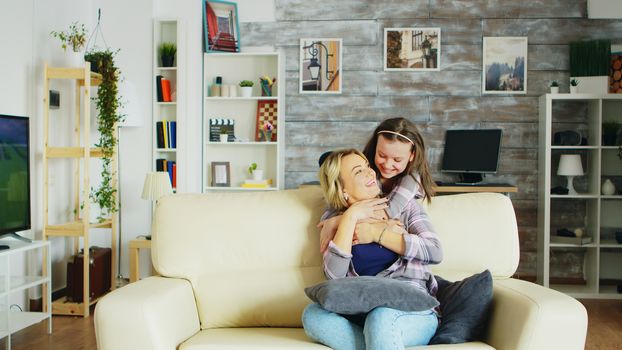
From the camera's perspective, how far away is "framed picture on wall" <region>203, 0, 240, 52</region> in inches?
223

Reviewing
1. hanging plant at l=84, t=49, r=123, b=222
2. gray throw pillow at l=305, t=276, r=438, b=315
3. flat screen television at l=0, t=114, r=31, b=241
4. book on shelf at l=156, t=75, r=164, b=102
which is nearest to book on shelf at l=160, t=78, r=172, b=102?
book on shelf at l=156, t=75, r=164, b=102

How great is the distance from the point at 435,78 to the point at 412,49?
33cm

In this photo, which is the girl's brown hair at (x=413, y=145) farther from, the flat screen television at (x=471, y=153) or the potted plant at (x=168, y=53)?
the potted plant at (x=168, y=53)

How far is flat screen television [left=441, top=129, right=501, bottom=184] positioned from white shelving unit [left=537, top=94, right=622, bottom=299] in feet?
1.37

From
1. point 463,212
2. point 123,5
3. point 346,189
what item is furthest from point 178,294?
point 123,5

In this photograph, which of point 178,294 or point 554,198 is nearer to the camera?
point 178,294

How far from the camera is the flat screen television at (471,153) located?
545cm

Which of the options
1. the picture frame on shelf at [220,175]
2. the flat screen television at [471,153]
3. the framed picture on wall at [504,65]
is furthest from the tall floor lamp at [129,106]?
the framed picture on wall at [504,65]

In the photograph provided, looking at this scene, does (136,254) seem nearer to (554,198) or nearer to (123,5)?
(123,5)

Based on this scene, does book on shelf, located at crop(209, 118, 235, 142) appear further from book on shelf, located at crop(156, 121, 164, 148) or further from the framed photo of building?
the framed photo of building

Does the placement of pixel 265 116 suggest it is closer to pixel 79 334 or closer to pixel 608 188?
pixel 79 334

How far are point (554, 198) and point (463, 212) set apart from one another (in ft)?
11.3

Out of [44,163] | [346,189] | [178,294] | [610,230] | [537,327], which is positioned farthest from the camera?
[610,230]

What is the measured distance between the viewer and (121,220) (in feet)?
18.4
